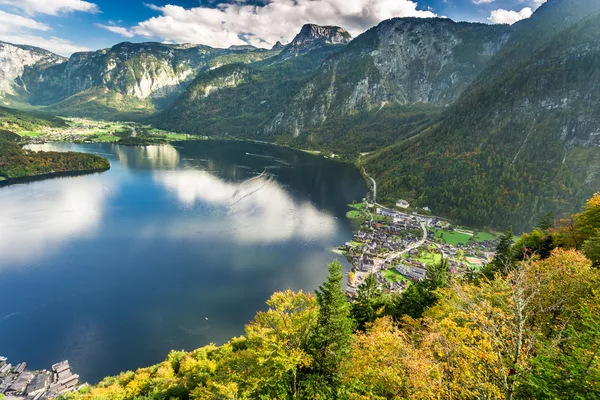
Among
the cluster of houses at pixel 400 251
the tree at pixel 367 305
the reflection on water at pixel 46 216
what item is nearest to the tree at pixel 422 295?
the tree at pixel 367 305

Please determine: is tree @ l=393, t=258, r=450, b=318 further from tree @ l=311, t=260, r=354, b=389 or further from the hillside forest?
tree @ l=311, t=260, r=354, b=389

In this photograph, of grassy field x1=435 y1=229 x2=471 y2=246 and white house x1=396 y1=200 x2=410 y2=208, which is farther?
white house x1=396 y1=200 x2=410 y2=208

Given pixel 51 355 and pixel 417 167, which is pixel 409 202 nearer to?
pixel 417 167

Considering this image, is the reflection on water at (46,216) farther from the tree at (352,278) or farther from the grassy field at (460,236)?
the grassy field at (460,236)

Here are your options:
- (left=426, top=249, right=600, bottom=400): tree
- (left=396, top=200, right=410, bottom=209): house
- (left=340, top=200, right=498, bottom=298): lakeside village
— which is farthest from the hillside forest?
(left=396, top=200, right=410, bottom=209): house

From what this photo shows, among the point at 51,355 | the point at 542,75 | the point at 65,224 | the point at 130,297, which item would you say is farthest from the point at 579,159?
the point at 65,224
